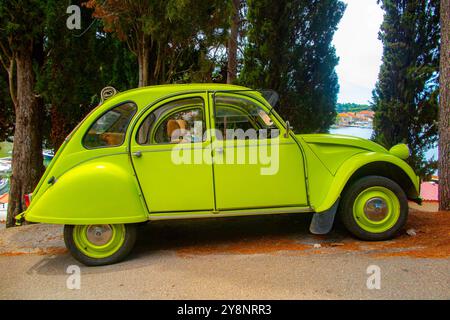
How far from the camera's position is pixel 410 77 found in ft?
30.0

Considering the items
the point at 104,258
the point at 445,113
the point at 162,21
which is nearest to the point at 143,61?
the point at 162,21

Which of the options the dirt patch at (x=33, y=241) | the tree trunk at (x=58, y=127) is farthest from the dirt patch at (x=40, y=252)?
the tree trunk at (x=58, y=127)

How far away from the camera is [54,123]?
998 cm

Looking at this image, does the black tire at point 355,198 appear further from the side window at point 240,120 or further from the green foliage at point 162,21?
the green foliage at point 162,21

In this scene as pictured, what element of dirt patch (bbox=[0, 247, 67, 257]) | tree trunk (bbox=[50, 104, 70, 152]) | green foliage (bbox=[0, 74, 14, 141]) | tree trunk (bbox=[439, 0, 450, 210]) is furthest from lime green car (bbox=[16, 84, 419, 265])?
green foliage (bbox=[0, 74, 14, 141])

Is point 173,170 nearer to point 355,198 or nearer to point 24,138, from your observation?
point 355,198

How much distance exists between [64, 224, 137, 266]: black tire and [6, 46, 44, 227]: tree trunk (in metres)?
4.39

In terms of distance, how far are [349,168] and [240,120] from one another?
148 cm

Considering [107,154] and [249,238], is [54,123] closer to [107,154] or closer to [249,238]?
[107,154]

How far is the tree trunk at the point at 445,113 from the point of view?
A: 6.38 metres

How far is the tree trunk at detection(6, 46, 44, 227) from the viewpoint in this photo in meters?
8.09

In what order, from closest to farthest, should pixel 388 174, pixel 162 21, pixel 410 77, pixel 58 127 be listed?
pixel 388 174 → pixel 162 21 → pixel 410 77 → pixel 58 127

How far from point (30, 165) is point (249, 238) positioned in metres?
5.40

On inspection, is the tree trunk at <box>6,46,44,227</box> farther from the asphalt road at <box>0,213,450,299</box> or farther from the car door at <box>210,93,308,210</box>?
the car door at <box>210,93,308,210</box>
